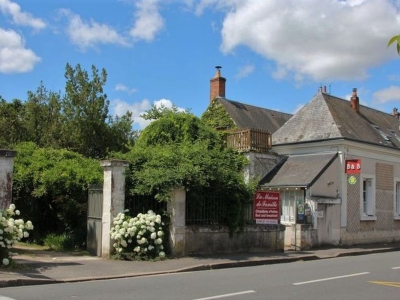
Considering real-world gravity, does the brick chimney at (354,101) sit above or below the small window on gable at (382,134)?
above

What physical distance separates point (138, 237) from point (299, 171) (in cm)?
999

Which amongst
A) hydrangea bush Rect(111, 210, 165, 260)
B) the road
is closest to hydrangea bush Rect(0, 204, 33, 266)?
the road

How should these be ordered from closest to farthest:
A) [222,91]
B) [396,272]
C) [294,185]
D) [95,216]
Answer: [396,272] → [95,216] → [294,185] → [222,91]

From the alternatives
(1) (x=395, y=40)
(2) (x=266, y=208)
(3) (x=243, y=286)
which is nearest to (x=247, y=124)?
(2) (x=266, y=208)

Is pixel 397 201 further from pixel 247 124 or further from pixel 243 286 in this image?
pixel 243 286

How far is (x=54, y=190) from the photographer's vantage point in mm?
17438

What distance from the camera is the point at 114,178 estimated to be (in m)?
14.7

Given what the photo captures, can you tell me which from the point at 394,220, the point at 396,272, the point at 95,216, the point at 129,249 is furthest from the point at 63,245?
the point at 394,220

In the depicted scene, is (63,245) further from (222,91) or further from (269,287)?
(222,91)

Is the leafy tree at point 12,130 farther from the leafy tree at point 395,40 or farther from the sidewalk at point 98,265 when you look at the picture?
the leafy tree at point 395,40

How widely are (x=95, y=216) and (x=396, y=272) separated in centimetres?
902

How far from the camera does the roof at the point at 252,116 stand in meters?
30.3

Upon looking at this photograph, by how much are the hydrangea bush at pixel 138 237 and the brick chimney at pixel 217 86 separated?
744 inches

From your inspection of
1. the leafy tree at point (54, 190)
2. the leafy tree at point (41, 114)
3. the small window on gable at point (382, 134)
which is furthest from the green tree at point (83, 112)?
the small window on gable at point (382, 134)
